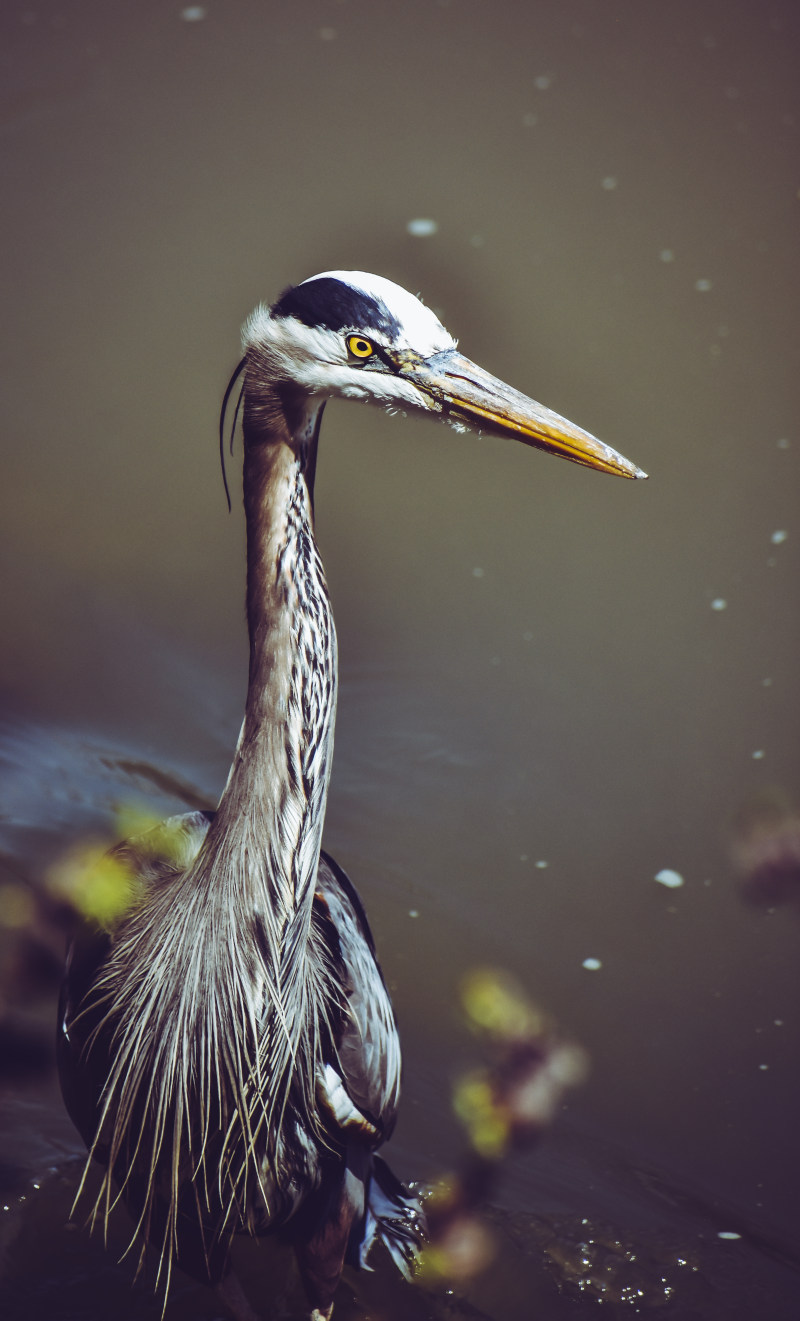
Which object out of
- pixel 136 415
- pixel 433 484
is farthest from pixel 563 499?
Answer: pixel 136 415

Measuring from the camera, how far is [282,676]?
0.88 m

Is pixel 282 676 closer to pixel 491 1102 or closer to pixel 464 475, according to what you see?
pixel 491 1102

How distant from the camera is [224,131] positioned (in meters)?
2.15

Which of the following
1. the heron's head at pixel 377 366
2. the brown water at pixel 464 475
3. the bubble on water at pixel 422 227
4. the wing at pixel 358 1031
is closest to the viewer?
the heron's head at pixel 377 366

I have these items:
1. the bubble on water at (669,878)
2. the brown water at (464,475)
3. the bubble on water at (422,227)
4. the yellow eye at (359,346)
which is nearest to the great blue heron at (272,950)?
the yellow eye at (359,346)

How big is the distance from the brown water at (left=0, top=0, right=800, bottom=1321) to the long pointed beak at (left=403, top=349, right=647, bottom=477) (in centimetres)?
98

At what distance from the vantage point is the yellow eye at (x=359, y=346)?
2.89 ft

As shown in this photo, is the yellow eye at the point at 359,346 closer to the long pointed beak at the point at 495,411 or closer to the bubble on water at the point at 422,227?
the long pointed beak at the point at 495,411

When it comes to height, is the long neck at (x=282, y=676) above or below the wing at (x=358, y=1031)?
above

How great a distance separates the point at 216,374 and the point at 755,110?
1.42m

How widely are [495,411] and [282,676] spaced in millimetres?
310

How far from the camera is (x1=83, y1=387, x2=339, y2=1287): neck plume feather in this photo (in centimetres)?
89

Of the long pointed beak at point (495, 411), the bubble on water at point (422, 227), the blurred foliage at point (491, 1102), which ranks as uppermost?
the bubble on water at point (422, 227)

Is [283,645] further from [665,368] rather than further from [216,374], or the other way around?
[665,368]
